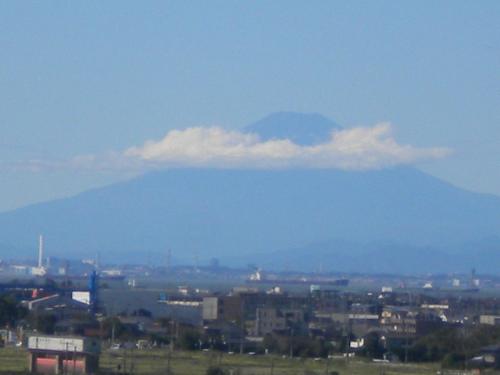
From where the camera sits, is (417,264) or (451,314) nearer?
(451,314)

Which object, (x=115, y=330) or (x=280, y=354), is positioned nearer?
(x=280, y=354)

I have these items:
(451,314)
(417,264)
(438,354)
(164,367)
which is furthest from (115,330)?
(417,264)

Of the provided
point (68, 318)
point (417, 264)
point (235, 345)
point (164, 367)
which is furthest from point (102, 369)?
point (417, 264)

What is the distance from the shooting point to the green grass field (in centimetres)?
2473

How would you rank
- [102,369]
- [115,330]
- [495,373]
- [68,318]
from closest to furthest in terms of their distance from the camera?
[102,369] < [495,373] < [115,330] < [68,318]

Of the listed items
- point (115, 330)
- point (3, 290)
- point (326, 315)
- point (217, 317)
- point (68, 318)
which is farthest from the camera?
point (3, 290)

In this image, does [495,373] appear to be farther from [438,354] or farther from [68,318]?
[68,318]

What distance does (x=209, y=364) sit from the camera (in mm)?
26531

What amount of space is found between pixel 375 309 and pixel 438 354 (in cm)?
2180

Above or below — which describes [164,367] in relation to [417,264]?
below

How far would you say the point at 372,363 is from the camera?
97.0 ft

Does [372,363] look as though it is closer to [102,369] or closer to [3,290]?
[102,369]

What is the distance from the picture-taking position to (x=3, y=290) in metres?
59.4

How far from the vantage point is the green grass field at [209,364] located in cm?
2473
